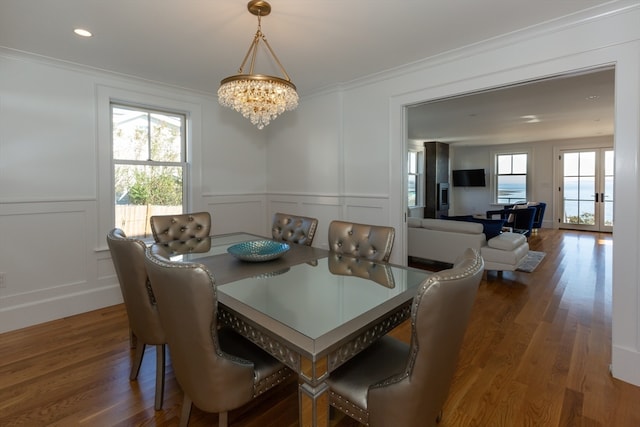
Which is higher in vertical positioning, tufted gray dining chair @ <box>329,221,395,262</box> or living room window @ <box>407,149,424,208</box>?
living room window @ <box>407,149,424,208</box>

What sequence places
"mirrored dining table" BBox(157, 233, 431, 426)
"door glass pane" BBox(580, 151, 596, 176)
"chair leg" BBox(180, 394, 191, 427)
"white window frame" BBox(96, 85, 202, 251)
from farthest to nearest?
"door glass pane" BBox(580, 151, 596, 176) < "white window frame" BBox(96, 85, 202, 251) < "chair leg" BBox(180, 394, 191, 427) < "mirrored dining table" BBox(157, 233, 431, 426)

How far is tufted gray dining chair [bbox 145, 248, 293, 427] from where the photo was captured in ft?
3.79

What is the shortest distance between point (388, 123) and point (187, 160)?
2.50 m

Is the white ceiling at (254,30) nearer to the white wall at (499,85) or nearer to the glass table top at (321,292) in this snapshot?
the white wall at (499,85)

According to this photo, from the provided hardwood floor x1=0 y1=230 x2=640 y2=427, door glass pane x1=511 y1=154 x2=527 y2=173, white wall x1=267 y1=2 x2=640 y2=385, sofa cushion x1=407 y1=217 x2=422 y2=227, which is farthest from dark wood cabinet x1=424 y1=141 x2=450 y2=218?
white wall x1=267 y1=2 x2=640 y2=385

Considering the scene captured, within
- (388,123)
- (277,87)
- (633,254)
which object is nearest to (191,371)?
(277,87)

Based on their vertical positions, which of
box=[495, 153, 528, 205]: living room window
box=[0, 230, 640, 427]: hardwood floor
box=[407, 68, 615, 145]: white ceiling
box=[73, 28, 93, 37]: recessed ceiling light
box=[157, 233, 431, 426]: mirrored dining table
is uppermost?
box=[407, 68, 615, 145]: white ceiling

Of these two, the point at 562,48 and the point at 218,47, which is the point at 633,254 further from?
the point at 218,47

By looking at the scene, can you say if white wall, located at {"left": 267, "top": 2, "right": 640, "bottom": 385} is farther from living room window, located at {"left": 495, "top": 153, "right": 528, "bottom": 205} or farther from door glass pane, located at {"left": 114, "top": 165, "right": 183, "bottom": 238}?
living room window, located at {"left": 495, "top": 153, "right": 528, "bottom": 205}

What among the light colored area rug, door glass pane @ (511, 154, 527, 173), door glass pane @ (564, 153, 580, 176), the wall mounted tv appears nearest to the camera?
the light colored area rug

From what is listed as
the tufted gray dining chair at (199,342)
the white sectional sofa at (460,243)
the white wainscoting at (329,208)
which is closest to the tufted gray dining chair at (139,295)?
the tufted gray dining chair at (199,342)

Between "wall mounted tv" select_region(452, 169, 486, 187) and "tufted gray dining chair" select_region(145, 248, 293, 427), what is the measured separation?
9.77m

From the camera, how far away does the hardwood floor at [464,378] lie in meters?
1.70

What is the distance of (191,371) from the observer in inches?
50.4
